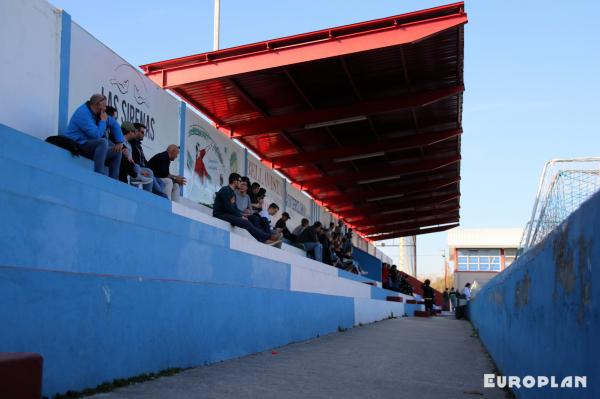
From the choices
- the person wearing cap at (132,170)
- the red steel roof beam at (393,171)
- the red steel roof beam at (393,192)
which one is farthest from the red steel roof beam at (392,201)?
the person wearing cap at (132,170)

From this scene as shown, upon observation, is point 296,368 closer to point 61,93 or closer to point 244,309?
point 244,309

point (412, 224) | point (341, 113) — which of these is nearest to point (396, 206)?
point (412, 224)

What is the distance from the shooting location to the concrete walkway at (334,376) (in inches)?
222

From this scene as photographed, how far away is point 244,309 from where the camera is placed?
8852 mm

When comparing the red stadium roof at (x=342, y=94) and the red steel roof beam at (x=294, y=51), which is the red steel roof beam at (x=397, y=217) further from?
the red steel roof beam at (x=294, y=51)

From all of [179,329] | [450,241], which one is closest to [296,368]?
[179,329]

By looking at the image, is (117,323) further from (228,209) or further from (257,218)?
(257,218)

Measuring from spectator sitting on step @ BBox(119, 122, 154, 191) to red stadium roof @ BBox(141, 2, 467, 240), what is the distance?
533cm

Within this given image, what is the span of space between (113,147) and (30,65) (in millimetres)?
1178

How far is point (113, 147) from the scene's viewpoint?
23.0ft

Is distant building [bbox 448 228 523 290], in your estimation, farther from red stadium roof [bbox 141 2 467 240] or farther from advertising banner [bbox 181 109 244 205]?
advertising banner [bbox 181 109 244 205]

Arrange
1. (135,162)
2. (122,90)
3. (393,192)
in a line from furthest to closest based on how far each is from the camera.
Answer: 1. (393,192)
2. (122,90)
3. (135,162)

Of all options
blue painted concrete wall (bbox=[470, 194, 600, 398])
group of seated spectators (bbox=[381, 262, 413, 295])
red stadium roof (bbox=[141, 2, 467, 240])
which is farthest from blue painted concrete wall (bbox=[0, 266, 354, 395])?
group of seated spectators (bbox=[381, 262, 413, 295])

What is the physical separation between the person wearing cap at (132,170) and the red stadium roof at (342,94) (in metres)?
5.32
